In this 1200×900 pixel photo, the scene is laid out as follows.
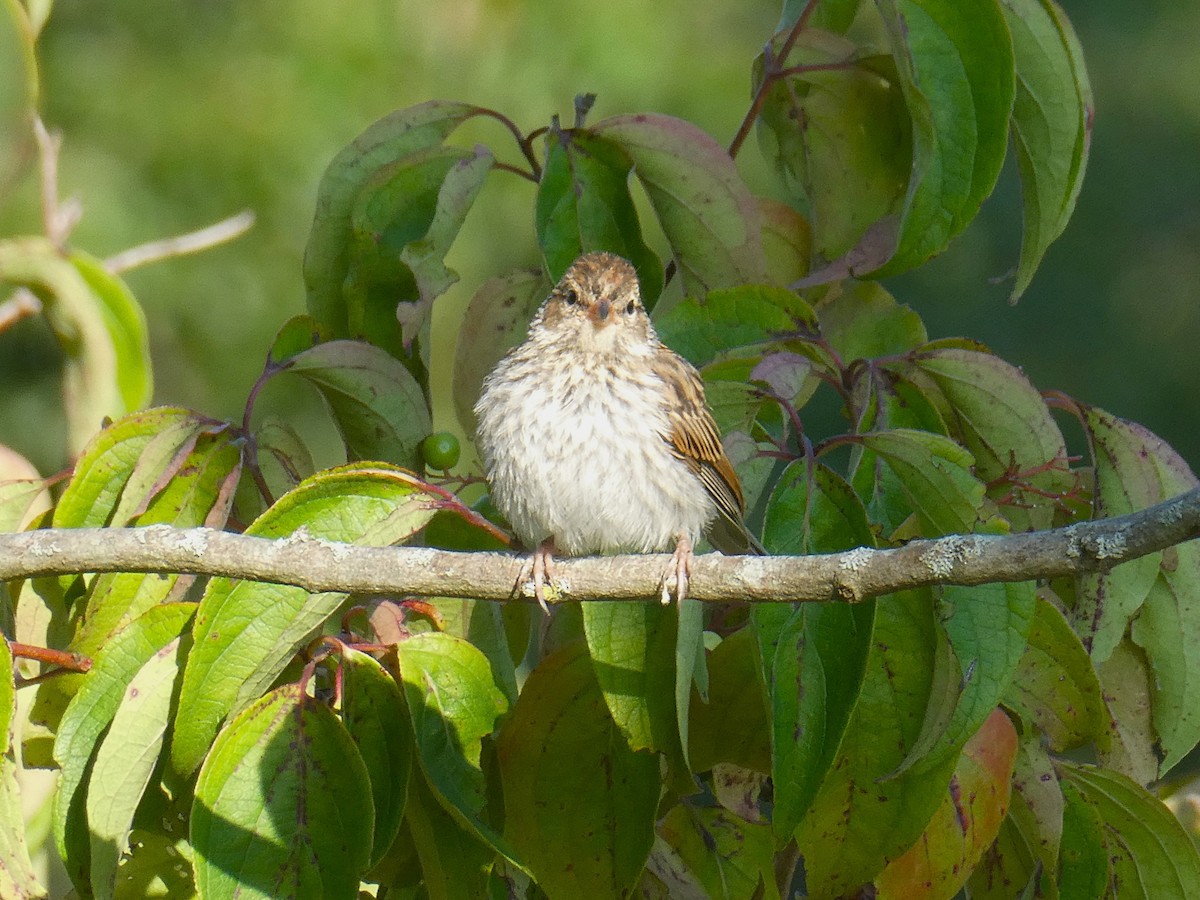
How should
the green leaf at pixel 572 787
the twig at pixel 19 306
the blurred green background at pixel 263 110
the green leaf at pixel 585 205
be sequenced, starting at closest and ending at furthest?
the green leaf at pixel 572 787 < the green leaf at pixel 585 205 < the twig at pixel 19 306 < the blurred green background at pixel 263 110

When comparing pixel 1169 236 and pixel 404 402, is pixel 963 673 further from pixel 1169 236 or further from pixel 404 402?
pixel 1169 236

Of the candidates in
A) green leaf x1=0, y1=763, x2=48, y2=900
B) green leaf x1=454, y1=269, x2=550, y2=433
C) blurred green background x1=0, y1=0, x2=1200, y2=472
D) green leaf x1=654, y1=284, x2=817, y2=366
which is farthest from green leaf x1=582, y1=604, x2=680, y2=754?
blurred green background x1=0, y1=0, x2=1200, y2=472

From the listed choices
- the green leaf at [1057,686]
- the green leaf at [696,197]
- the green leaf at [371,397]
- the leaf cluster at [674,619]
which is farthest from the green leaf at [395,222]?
the green leaf at [1057,686]

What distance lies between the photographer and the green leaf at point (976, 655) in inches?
74.0

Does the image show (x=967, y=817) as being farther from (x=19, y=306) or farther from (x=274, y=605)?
(x=19, y=306)

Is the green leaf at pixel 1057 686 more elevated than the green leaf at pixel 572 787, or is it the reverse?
the green leaf at pixel 1057 686

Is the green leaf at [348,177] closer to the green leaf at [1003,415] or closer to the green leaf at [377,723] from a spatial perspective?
the green leaf at [377,723]

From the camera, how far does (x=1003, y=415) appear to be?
231cm

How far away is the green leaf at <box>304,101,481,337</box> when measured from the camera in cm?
264

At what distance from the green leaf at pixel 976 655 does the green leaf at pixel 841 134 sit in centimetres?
93

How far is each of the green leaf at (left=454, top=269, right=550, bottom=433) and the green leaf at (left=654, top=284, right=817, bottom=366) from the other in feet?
1.08

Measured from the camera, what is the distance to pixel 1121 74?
405 inches

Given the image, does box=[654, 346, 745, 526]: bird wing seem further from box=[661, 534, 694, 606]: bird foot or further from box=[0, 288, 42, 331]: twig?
box=[0, 288, 42, 331]: twig

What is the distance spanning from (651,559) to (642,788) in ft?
1.11
